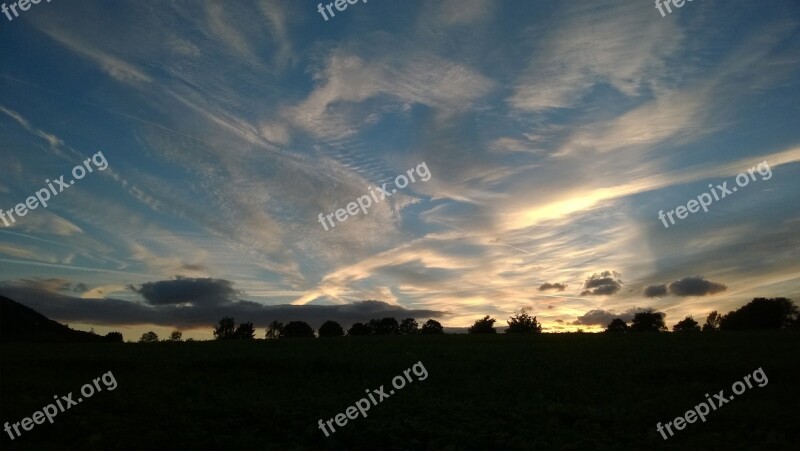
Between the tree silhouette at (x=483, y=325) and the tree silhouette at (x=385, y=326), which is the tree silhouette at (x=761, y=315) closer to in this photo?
the tree silhouette at (x=483, y=325)

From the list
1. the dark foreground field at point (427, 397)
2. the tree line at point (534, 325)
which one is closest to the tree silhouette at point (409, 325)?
the tree line at point (534, 325)

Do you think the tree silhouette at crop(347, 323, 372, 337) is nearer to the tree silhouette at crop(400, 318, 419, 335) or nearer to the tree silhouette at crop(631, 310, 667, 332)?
the tree silhouette at crop(400, 318, 419, 335)

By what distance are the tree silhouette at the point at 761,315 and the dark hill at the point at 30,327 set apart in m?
97.6

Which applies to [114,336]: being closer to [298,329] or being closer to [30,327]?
[30,327]

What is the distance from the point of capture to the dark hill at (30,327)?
70.4 meters

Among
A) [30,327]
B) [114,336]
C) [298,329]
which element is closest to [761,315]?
[298,329]

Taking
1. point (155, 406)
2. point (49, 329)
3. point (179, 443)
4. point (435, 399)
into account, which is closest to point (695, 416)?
point (435, 399)

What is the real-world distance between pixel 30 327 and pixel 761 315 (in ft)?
390

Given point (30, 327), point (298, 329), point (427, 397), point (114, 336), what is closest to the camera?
point (427, 397)

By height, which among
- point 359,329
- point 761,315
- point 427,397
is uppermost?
point 359,329

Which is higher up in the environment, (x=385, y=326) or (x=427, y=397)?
(x=385, y=326)

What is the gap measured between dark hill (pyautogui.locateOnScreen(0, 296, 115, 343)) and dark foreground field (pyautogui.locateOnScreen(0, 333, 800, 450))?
137 ft

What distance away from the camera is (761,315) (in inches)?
2990

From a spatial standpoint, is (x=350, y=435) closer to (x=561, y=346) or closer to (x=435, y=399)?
(x=435, y=399)
